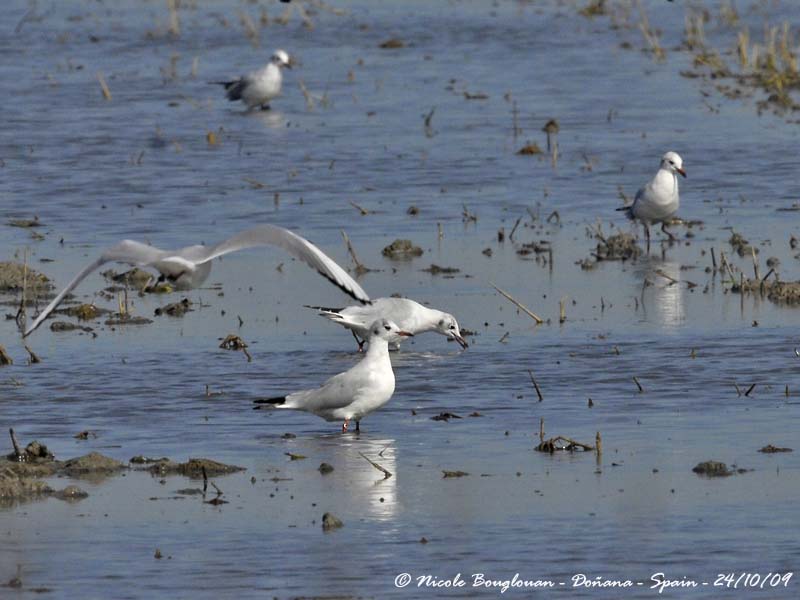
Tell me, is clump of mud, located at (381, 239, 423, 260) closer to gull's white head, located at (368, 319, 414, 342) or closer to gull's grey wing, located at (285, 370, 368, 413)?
gull's white head, located at (368, 319, 414, 342)

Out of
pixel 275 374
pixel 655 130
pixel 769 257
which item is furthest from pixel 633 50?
pixel 275 374

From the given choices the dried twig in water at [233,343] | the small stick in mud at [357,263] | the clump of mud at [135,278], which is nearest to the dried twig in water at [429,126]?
the small stick in mud at [357,263]

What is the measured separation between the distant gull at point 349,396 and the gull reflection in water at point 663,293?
3740 millimetres

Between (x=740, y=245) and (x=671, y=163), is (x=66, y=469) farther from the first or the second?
(x=671, y=163)

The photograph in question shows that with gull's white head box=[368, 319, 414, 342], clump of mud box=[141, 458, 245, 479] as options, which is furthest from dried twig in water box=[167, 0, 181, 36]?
clump of mud box=[141, 458, 245, 479]

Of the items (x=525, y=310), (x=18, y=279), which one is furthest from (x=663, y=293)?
(x=18, y=279)

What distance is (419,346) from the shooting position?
591 inches

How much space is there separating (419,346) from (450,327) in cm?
72

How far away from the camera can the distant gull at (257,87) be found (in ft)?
94.5

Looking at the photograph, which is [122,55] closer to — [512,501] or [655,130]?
[655,130]

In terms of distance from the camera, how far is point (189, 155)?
2434 cm

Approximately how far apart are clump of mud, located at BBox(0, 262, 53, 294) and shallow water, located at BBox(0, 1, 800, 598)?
0.51 m

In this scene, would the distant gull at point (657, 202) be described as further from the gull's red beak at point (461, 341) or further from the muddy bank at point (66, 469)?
the muddy bank at point (66, 469)

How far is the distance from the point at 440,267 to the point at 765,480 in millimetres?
7582
